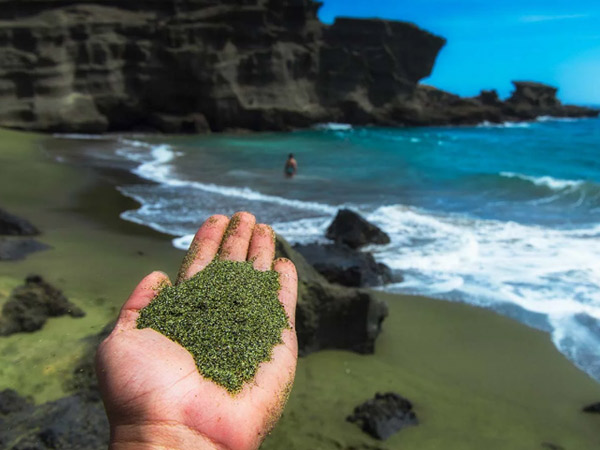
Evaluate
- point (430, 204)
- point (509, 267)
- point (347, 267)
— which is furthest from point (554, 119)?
point (347, 267)

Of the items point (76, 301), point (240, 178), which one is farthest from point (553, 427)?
point (240, 178)

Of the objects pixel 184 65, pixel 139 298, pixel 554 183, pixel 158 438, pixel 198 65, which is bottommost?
pixel 554 183

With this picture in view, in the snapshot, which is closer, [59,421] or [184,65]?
[59,421]

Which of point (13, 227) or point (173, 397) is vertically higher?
point (173, 397)

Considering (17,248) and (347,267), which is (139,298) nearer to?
(347,267)

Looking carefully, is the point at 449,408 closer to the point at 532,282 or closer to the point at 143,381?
the point at 143,381

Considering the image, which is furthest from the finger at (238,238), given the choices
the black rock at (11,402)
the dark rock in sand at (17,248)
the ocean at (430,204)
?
the dark rock in sand at (17,248)

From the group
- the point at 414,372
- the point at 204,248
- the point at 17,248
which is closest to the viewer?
the point at 204,248
